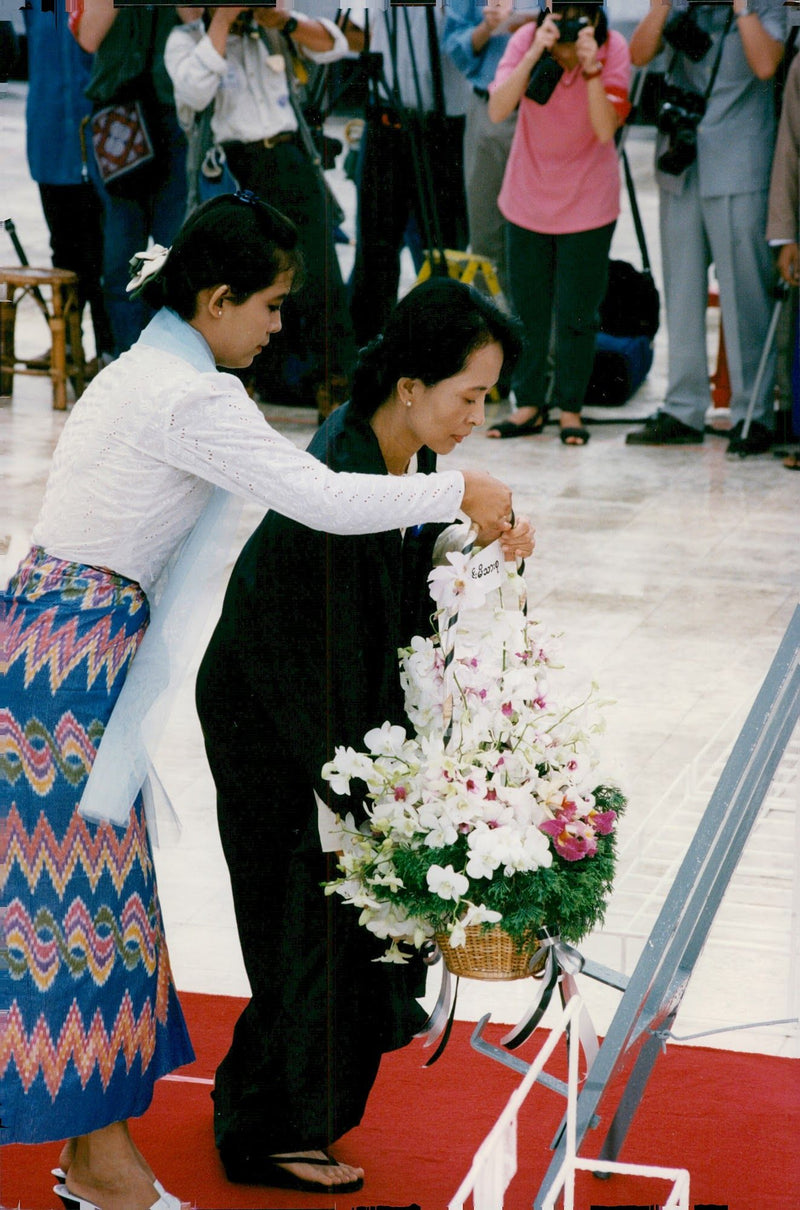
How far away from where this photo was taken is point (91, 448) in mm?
2217

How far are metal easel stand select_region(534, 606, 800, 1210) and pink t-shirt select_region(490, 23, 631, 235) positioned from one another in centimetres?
286

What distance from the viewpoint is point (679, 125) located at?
586 centimetres

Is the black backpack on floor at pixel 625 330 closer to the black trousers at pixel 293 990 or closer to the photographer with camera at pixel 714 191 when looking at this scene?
the photographer with camera at pixel 714 191

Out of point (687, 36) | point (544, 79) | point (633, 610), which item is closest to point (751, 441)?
point (687, 36)

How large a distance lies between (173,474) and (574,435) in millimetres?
3463

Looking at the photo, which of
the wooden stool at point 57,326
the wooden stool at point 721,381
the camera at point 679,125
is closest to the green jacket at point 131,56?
the wooden stool at point 57,326

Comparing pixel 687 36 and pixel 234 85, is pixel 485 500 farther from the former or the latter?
pixel 687 36

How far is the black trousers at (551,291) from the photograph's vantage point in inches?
197

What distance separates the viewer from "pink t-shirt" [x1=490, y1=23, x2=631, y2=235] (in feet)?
16.6

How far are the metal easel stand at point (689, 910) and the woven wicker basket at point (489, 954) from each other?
0.15m

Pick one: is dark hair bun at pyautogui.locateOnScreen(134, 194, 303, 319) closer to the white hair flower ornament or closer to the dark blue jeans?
the white hair flower ornament

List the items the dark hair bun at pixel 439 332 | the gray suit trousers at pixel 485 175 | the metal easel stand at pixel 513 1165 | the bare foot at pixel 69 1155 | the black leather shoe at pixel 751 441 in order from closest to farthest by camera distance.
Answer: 1. the metal easel stand at pixel 513 1165
2. the dark hair bun at pixel 439 332
3. the bare foot at pixel 69 1155
4. the gray suit trousers at pixel 485 175
5. the black leather shoe at pixel 751 441

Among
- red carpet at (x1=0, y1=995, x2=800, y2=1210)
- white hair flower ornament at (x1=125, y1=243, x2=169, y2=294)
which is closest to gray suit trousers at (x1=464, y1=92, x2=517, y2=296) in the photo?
red carpet at (x1=0, y1=995, x2=800, y2=1210)

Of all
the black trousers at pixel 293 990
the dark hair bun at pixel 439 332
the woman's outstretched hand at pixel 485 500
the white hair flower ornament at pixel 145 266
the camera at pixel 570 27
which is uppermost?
the camera at pixel 570 27
